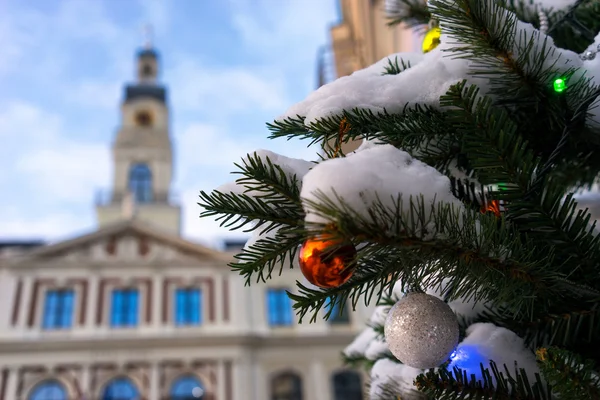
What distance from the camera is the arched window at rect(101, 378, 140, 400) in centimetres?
1678

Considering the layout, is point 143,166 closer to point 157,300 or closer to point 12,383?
point 157,300

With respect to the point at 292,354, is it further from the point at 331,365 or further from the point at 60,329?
the point at 60,329

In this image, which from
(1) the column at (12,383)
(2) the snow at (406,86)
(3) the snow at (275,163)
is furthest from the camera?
(1) the column at (12,383)

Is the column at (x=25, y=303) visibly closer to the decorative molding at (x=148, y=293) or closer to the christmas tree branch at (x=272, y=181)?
the decorative molding at (x=148, y=293)

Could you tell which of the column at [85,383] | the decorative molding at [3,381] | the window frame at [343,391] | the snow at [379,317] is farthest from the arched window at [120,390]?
the snow at [379,317]

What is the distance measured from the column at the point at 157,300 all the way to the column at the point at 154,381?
1205mm

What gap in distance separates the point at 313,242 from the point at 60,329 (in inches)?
721

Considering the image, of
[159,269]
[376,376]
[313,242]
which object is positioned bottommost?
[376,376]

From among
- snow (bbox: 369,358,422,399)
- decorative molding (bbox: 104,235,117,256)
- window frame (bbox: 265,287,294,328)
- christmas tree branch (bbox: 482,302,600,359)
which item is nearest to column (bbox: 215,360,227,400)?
window frame (bbox: 265,287,294,328)

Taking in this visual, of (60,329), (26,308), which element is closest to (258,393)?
(60,329)

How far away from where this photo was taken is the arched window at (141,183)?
80.7 ft

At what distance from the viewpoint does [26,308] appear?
57.4ft

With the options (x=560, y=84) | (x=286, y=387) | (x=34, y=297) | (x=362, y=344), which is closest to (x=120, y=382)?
(x=34, y=297)

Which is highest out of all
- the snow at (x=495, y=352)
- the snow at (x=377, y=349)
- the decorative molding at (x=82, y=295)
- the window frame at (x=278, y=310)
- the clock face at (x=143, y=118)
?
the clock face at (x=143, y=118)
